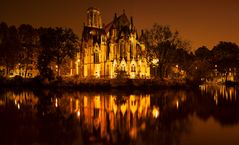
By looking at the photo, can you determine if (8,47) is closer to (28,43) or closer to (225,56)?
(28,43)

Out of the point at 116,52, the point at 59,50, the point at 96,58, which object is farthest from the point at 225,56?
the point at 59,50

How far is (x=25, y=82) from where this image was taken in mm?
62594

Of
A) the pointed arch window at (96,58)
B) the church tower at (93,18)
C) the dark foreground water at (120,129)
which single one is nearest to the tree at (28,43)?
the pointed arch window at (96,58)

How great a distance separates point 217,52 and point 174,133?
105581 millimetres

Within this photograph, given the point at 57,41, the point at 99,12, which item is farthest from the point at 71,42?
the point at 99,12

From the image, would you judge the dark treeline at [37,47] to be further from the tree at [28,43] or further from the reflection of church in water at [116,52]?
the reflection of church in water at [116,52]

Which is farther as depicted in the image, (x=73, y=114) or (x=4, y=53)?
(x=4, y=53)

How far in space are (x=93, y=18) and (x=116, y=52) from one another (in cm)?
3197

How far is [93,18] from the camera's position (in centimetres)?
11575

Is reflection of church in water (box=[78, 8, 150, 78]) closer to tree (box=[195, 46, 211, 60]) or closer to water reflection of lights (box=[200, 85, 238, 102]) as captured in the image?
water reflection of lights (box=[200, 85, 238, 102])

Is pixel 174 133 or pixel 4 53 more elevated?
pixel 4 53

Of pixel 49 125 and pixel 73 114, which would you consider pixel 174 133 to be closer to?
pixel 49 125

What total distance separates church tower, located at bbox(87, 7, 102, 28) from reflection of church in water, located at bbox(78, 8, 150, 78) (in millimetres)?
7428

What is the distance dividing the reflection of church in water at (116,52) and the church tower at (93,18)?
24.4ft
